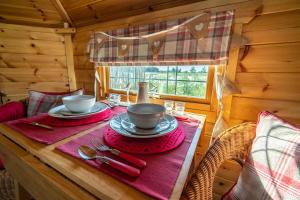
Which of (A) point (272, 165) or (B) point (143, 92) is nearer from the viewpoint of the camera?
(A) point (272, 165)

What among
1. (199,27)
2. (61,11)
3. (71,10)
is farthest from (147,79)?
(61,11)

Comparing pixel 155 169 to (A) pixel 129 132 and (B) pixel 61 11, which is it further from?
(B) pixel 61 11

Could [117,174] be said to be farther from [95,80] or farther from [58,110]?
[95,80]

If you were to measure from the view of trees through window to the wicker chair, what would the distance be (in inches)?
20.7

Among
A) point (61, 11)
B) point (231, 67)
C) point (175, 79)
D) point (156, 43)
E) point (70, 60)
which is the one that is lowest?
point (175, 79)

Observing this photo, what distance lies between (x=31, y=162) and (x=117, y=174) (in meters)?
0.39

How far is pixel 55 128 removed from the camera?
833 millimetres

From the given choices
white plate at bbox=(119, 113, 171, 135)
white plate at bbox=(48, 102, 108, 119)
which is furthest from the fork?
white plate at bbox=(48, 102, 108, 119)

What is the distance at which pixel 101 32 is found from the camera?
1.65 meters

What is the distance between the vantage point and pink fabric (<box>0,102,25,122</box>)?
1.28 m

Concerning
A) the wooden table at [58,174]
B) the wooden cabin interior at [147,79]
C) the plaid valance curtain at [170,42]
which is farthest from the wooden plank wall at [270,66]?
the wooden table at [58,174]

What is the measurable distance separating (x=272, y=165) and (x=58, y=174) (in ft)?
2.84

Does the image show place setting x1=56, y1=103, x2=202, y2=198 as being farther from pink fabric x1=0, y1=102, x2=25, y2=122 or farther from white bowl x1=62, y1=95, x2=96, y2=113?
pink fabric x1=0, y1=102, x2=25, y2=122

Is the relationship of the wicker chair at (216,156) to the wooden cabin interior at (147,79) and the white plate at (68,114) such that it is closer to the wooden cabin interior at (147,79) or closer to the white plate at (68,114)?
the wooden cabin interior at (147,79)
